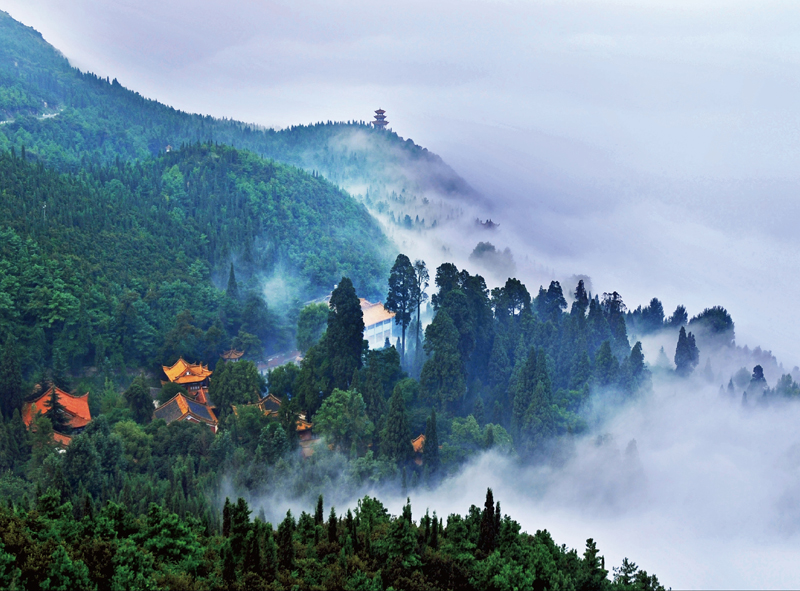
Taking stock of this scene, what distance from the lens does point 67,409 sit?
42000 mm

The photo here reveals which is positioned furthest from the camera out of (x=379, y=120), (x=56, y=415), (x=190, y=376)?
(x=379, y=120)

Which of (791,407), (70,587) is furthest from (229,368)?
(791,407)

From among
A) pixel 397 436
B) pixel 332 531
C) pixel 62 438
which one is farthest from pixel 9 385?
pixel 332 531

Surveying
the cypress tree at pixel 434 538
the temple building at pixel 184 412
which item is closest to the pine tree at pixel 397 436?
the temple building at pixel 184 412

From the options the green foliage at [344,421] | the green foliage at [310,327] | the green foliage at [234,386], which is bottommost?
the green foliage at [344,421]

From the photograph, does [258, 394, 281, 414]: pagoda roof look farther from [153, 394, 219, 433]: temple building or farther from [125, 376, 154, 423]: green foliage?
[125, 376, 154, 423]: green foliage

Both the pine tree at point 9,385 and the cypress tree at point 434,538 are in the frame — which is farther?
the pine tree at point 9,385

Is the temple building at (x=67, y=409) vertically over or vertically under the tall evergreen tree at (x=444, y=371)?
under

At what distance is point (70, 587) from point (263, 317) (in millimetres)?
39428

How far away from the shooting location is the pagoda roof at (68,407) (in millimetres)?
41203

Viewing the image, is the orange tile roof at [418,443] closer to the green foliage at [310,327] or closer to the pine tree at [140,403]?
the pine tree at [140,403]

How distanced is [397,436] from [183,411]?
36.1ft

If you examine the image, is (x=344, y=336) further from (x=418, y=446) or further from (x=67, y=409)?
(x=67, y=409)

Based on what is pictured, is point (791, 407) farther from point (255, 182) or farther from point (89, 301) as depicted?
point (255, 182)
